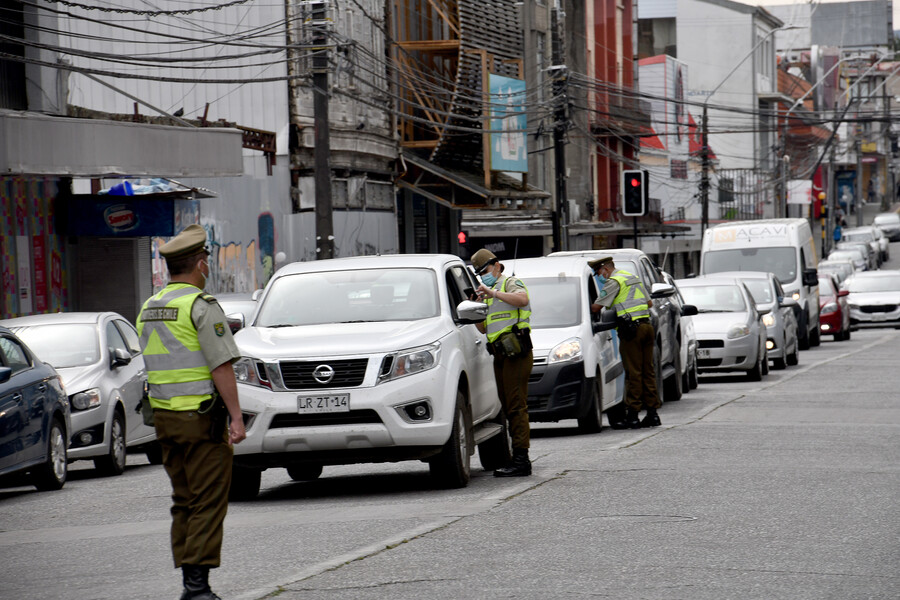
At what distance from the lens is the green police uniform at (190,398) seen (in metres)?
7.40

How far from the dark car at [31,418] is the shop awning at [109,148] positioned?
7168 mm

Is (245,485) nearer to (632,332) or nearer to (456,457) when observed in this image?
(456,457)

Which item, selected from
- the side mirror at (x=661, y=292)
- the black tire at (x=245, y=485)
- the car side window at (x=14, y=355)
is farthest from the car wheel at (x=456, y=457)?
the side mirror at (x=661, y=292)

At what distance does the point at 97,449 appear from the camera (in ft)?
50.2

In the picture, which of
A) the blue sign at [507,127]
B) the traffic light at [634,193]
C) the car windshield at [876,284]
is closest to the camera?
the traffic light at [634,193]

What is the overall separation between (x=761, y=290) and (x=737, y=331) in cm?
461

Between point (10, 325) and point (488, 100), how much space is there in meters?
26.2

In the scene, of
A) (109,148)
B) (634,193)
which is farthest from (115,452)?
(634,193)

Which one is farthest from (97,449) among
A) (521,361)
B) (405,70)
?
(405,70)

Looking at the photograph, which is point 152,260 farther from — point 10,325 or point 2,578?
point 2,578

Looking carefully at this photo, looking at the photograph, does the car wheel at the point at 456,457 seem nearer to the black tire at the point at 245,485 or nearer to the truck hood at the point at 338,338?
the truck hood at the point at 338,338

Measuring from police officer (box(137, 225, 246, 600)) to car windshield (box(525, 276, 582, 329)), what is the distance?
9671 millimetres

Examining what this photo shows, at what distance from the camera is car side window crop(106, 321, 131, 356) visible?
16.3m

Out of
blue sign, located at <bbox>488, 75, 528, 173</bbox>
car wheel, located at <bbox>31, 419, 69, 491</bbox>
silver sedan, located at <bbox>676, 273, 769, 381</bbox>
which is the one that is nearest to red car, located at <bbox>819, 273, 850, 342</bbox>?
blue sign, located at <bbox>488, 75, 528, 173</bbox>
